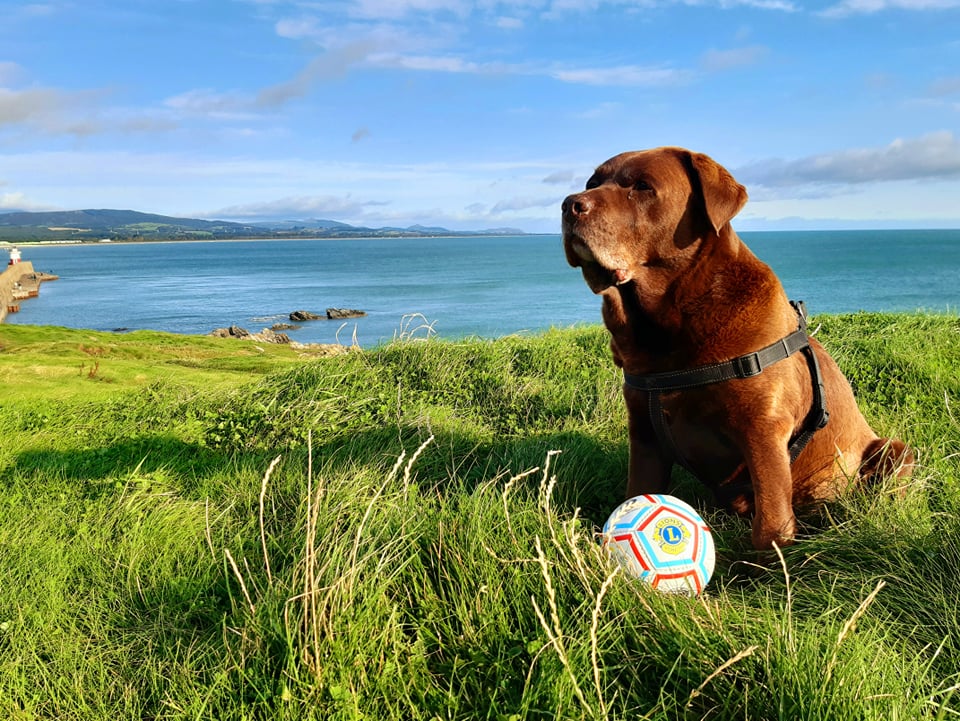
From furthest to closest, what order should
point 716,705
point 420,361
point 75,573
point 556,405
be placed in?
point 420,361, point 556,405, point 75,573, point 716,705

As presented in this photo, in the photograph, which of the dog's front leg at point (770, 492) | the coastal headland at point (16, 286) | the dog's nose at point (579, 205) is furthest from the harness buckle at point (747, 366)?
the coastal headland at point (16, 286)

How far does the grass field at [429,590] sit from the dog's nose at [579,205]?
123 cm

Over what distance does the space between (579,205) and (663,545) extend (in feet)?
5.40

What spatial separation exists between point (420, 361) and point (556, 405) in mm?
1815

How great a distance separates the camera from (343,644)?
8.59 feet

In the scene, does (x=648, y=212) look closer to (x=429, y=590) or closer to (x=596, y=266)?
(x=596, y=266)

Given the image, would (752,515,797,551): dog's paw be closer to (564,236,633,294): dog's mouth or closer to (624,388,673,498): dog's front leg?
(624,388,673,498): dog's front leg

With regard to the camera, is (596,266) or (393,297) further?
(393,297)

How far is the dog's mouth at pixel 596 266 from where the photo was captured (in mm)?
3295

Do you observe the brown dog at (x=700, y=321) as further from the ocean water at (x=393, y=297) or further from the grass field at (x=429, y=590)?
the ocean water at (x=393, y=297)

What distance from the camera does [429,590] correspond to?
3.02 m

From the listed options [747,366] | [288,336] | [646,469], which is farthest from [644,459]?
[288,336]

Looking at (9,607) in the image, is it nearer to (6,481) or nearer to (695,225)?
(6,481)

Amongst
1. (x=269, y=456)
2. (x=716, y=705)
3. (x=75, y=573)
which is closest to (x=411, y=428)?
(x=269, y=456)
